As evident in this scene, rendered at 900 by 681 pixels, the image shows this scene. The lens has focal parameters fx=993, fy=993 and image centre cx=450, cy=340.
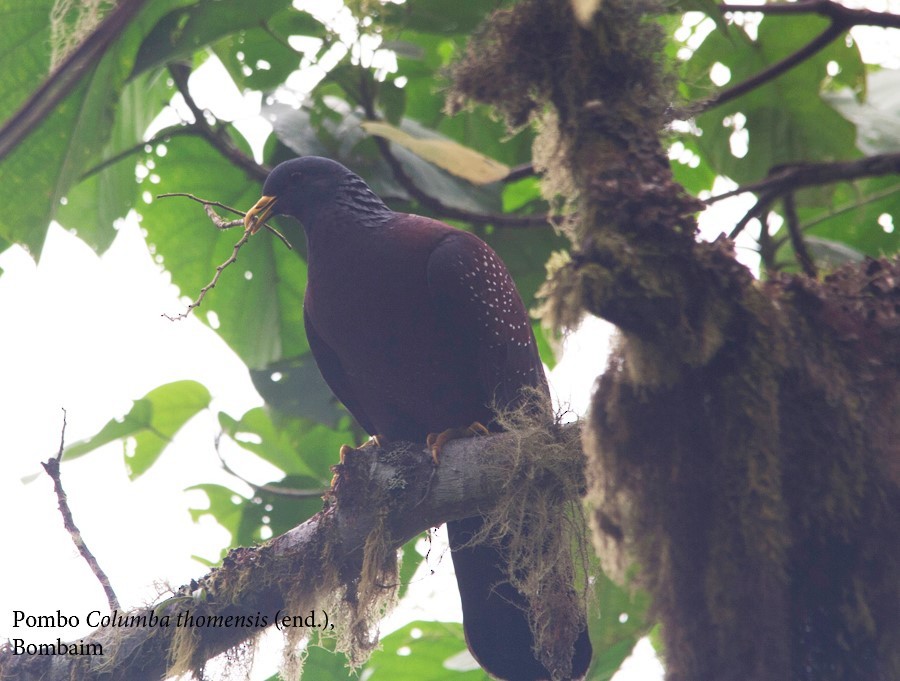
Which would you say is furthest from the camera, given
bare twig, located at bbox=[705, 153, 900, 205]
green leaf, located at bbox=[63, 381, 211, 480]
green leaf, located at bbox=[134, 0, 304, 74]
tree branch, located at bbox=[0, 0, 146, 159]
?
green leaf, located at bbox=[63, 381, 211, 480]

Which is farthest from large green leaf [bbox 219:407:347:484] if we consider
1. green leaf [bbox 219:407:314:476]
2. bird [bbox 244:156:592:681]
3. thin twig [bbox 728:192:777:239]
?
thin twig [bbox 728:192:777:239]

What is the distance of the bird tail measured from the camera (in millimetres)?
2920

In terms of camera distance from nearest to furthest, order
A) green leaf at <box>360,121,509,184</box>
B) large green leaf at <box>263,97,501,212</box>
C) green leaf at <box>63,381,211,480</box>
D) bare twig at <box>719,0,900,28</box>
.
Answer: green leaf at <box>360,121,509,184</box> < bare twig at <box>719,0,900,28</box> < large green leaf at <box>263,97,501,212</box> < green leaf at <box>63,381,211,480</box>

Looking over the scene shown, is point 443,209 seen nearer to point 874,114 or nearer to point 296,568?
point 296,568

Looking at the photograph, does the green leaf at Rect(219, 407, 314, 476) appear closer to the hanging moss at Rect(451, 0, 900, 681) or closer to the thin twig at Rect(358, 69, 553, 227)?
the thin twig at Rect(358, 69, 553, 227)

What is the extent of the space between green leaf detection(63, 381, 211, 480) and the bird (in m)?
0.94

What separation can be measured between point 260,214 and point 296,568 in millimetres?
1164

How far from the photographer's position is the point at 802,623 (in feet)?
5.31

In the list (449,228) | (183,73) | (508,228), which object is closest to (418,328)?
(449,228)

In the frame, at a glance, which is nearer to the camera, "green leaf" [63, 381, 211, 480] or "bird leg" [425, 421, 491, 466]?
"bird leg" [425, 421, 491, 466]

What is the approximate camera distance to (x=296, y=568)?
2.59 meters

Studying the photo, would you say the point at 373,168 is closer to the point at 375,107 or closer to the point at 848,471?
the point at 375,107

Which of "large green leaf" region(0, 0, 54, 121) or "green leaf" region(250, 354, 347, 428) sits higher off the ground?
"large green leaf" region(0, 0, 54, 121)

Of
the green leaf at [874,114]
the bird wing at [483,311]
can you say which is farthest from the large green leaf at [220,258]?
the green leaf at [874,114]
